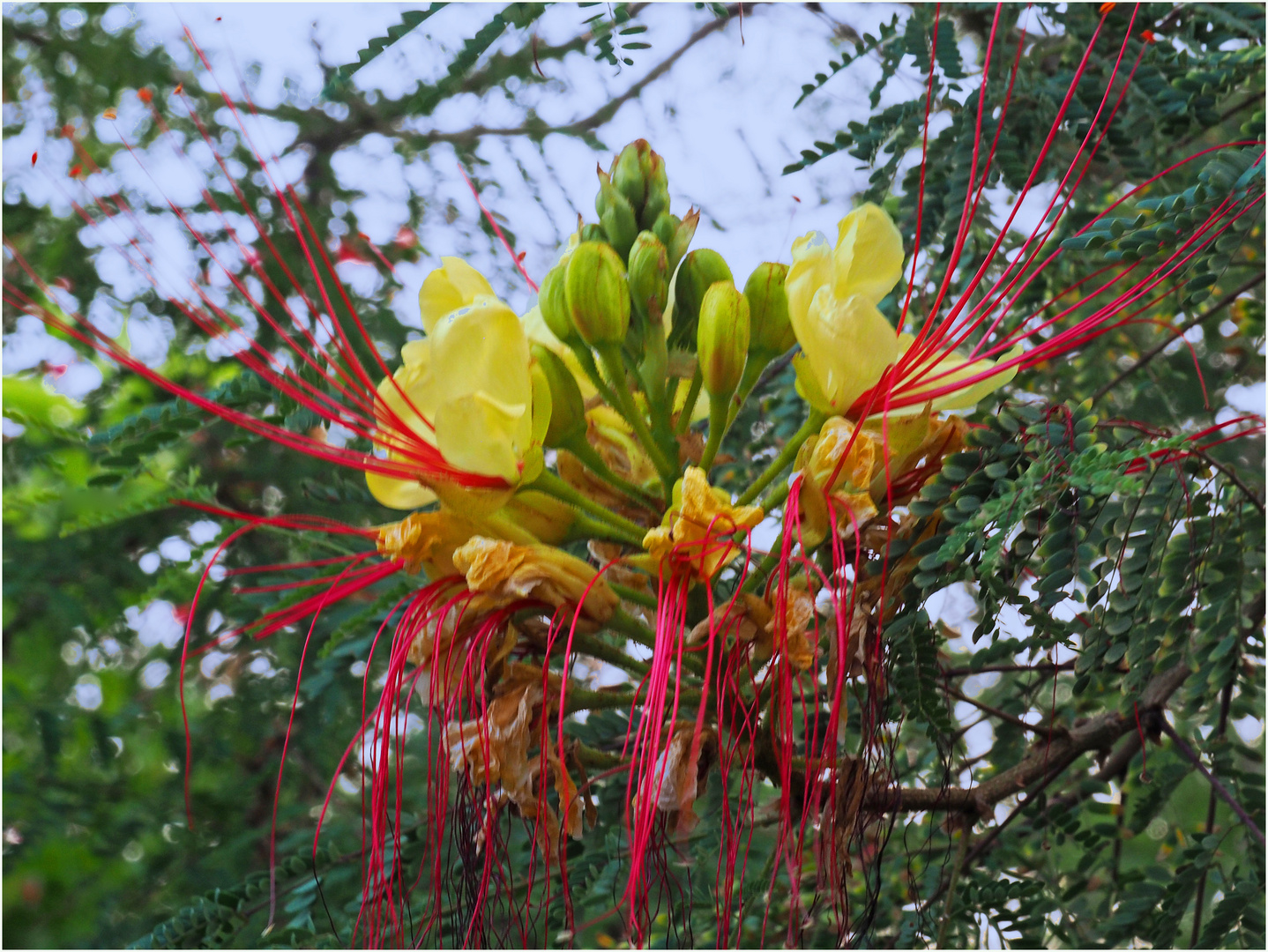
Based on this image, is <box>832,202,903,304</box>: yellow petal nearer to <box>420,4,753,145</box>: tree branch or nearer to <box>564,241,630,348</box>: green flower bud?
<box>564,241,630,348</box>: green flower bud

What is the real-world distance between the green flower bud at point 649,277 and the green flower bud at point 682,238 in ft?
0.15

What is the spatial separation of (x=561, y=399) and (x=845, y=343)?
0.34m

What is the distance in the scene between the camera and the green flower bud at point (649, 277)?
1184 mm

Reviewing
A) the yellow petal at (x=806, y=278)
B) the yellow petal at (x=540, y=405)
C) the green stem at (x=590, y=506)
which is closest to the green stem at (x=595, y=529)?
the green stem at (x=590, y=506)

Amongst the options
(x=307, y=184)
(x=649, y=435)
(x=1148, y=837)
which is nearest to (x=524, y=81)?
(x=307, y=184)

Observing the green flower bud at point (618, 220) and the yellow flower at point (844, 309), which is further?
the green flower bud at point (618, 220)

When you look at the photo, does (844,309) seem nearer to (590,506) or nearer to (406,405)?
(590,506)

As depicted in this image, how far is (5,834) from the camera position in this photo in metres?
2.51

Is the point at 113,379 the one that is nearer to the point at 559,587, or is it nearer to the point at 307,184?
the point at 307,184

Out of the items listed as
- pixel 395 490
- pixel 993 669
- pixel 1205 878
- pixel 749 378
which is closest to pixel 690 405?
pixel 749 378

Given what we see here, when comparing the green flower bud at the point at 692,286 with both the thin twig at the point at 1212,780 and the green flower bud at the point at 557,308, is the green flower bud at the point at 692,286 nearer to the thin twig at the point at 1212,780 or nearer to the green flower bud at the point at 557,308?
the green flower bud at the point at 557,308

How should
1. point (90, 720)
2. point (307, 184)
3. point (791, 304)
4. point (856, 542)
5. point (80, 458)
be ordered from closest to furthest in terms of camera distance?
point (856, 542) < point (791, 304) < point (90, 720) < point (80, 458) < point (307, 184)

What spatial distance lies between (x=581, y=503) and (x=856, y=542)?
13.3 inches

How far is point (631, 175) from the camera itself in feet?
4.16
